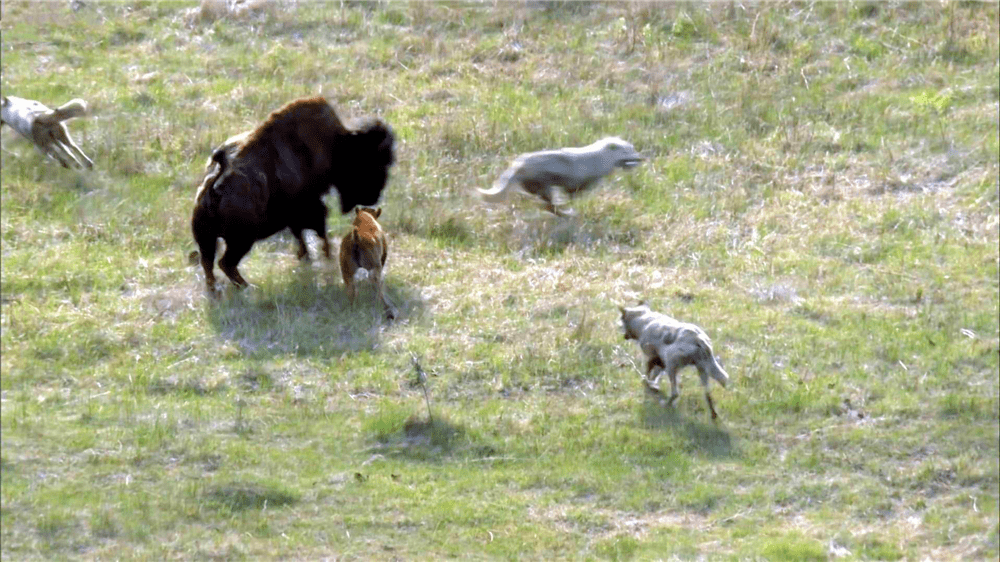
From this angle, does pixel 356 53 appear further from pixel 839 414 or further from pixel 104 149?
pixel 839 414

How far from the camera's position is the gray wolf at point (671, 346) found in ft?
35.4

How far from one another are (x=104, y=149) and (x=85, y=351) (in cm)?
476

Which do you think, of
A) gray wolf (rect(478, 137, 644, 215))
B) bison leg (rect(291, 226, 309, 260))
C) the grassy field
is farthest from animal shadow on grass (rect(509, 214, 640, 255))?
bison leg (rect(291, 226, 309, 260))

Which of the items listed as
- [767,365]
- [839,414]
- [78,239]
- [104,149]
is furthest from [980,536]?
[104,149]

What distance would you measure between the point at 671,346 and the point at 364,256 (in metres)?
3.16

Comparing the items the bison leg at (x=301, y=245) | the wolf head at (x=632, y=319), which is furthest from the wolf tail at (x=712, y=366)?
the bison leg at (x=301, y=245)

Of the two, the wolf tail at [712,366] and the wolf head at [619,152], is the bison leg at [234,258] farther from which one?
the wolf tail at [712,366]

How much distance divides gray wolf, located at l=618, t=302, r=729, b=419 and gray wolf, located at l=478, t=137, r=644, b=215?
3349 mm

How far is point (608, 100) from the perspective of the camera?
17766 mm

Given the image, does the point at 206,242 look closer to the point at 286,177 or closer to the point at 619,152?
the point at 286,177

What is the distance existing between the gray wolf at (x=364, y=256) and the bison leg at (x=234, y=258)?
901mm

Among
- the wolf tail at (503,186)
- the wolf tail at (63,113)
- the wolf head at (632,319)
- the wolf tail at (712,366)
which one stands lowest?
the wolf tail at (503,186)

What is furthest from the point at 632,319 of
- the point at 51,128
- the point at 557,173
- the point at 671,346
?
the point at 51,128

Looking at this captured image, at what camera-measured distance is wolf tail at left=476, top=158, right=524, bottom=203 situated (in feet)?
48.4
